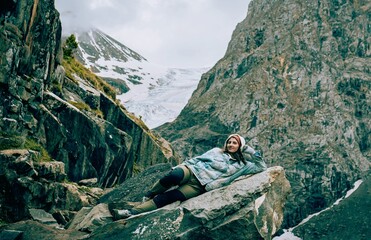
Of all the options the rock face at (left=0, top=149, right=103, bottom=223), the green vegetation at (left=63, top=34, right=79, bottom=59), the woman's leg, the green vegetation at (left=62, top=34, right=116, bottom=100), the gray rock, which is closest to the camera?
the woman's leg

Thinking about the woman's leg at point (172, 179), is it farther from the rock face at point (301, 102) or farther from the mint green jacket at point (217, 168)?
the rock face at point (301, 102)

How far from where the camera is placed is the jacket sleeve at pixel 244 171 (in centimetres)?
1120

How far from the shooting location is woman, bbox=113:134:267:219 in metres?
10.8

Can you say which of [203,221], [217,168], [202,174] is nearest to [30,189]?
[202,174]

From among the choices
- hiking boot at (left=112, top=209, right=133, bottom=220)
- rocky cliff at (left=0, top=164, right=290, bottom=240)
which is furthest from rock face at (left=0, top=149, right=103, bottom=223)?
hiking boot at (left=112, top=209, right=133, bottom=220)

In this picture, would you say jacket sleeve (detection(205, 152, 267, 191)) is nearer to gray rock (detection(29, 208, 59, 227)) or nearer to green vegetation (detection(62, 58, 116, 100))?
gray rock (detection(29, 208, 59, 227))

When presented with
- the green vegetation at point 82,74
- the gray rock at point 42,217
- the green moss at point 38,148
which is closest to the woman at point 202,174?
the gray rock at point 42,217

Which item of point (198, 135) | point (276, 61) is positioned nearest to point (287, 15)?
point (276, 61)

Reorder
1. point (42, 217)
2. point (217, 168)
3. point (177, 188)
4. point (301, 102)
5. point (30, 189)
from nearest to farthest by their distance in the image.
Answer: point (177, 188), point (217, 168), point (42, 217), point (30, 189), point (301, 102)

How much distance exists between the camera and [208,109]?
188 meters

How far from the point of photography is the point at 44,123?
77.3 ft

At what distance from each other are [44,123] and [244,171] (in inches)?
601

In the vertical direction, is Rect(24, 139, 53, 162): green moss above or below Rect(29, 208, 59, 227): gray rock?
above

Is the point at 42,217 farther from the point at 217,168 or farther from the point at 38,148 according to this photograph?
the point at 38,148
